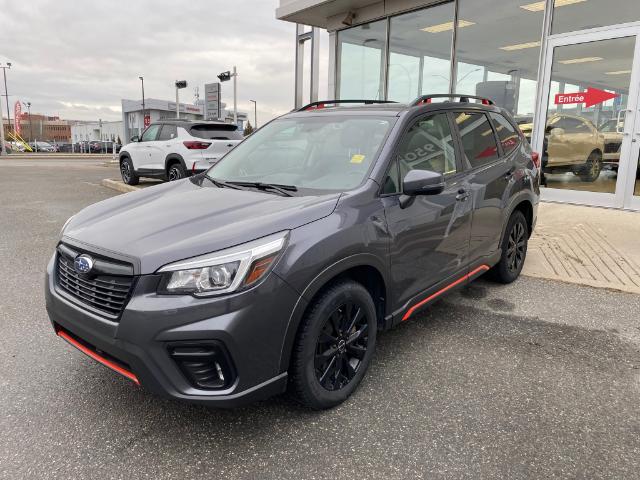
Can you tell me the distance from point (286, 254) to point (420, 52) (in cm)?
1011

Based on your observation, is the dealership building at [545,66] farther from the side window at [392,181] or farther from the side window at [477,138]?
the side window at [392,181]

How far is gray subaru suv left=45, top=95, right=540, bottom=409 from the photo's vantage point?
2158 millimetres

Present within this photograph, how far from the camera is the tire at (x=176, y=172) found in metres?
10.9

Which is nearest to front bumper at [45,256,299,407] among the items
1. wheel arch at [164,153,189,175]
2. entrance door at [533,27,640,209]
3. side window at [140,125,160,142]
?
entrance door at [533,27,640,209]

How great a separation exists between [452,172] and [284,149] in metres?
1.24

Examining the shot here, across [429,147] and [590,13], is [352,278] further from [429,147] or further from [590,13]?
[590,13]

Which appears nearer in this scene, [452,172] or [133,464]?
[133,464]

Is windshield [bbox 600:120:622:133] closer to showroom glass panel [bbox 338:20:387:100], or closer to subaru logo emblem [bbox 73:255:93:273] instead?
showroom glass panel [bbox 338:20:387:100]

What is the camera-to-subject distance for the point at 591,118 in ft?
27.0

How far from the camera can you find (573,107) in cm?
846

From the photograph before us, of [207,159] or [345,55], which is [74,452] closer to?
Result: [207,159]

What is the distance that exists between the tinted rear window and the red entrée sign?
6.58m

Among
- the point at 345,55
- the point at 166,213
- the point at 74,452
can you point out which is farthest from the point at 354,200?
the point at 345,55

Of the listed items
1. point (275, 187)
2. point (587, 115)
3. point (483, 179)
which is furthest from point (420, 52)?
point (275, 187)
